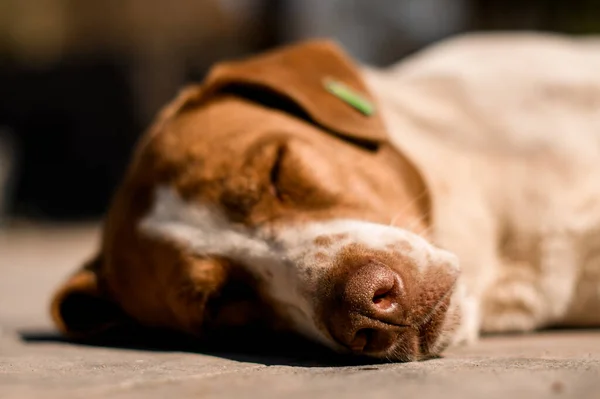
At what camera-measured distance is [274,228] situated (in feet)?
8.85

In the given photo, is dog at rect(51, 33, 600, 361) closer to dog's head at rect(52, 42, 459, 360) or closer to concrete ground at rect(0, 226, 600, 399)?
dog's head at rect(52, 42, 459, 360)

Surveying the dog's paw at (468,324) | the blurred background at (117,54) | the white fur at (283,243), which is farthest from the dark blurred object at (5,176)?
the dog's paw at (468,324)

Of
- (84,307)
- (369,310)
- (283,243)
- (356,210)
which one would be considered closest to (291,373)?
(369,310)

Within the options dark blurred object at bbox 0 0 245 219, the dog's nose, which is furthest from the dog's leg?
Answer: dark blurred object at bbox 0 0 245 219

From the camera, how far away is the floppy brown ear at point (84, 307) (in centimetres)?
326

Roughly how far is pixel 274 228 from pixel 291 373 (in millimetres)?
659

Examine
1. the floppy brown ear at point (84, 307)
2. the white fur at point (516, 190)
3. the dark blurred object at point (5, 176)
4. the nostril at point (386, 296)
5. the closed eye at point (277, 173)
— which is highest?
the closed eye at point (277, 173)

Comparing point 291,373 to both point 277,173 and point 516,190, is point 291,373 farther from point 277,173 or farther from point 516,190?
point 516,190

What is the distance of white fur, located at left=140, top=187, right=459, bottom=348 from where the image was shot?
2479 mm

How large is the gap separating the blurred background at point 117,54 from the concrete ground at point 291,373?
34.8 feet

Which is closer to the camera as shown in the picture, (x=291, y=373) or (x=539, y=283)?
(x=291, y=373)

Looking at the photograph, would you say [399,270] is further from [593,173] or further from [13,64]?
[13,64]

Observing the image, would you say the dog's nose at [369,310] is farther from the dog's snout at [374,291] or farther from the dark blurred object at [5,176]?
the dark blurred object at [5,176]

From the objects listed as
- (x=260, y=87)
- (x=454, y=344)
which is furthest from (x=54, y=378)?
(x=260, y=87)
